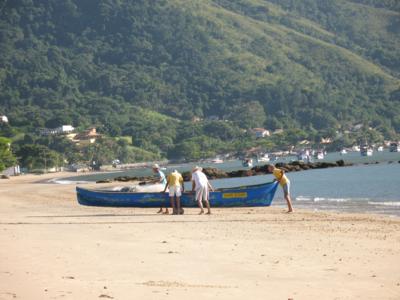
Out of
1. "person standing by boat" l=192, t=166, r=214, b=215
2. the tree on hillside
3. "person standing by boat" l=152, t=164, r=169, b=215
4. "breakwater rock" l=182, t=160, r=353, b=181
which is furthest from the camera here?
the tree on hillside

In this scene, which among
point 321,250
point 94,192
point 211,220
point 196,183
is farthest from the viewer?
point 94,192

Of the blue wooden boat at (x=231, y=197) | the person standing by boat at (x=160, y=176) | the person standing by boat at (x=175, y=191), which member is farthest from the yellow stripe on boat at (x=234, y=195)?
the person standing by boat at (x=175, y=191)

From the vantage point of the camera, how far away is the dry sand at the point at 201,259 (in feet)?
39.0

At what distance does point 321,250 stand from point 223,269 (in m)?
3.05

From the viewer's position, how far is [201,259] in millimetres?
15047

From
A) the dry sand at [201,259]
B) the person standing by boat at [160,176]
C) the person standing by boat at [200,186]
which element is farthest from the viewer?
the person standing by boat at [160,176]

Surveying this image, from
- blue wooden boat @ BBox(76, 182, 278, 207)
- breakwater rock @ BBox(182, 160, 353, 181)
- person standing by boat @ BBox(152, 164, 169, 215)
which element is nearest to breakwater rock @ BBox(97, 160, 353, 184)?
breakwater rock @ BBox(182, 160, 353, 181)

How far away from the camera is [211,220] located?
24.0 m

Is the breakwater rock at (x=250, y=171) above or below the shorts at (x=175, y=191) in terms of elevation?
above

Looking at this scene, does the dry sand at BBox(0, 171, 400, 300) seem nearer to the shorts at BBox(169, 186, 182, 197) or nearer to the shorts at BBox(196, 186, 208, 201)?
the shorts at BBox(196, 186, 208, 201)

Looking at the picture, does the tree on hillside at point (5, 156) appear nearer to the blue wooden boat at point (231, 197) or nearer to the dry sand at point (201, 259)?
the blue wooden boat at point (231, 197)

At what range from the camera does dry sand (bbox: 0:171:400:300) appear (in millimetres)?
11898

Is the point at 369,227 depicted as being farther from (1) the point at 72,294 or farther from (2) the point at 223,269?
(1) the point at 72,294

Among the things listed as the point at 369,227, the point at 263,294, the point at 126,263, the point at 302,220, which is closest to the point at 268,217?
the point at 302,220
